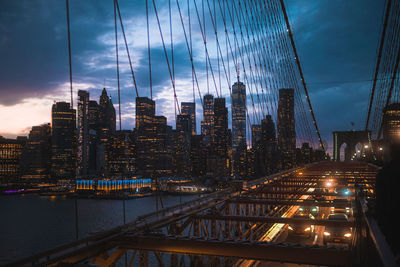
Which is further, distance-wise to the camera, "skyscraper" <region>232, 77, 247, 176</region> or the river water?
the river water

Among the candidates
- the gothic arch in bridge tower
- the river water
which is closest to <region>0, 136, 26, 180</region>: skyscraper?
the river water

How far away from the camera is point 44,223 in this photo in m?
52.7

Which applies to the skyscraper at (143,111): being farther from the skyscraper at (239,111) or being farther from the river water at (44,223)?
the river water at (44,223)

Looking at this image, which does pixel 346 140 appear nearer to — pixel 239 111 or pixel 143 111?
pixel 239 111

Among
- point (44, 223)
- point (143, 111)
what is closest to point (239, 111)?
point (143, 111)

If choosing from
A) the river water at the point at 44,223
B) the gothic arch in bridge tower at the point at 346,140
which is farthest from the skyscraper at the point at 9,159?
the gothic arch in bridge tower at the point at 346,140

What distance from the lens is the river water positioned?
4272 cm

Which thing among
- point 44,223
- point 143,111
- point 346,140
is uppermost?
point 143,111

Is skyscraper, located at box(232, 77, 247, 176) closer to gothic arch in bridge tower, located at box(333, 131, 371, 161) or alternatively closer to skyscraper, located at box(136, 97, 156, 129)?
skyscraper, located at box(136, 97, 156, 129)

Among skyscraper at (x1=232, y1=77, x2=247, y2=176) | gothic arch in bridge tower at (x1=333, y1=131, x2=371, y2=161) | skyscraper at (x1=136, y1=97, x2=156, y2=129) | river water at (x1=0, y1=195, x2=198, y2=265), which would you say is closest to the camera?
skyscraper at (x1=136, y1=97, x2=156, y2=129)

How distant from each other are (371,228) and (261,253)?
2317 mm

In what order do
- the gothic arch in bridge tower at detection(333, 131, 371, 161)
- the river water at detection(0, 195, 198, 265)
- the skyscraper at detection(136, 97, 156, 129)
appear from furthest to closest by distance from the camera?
the gothic arch in bridge tower at detection(333, 131, 371, 161)
the river water at detection(0, 195, 198, 265)
the skyscraper at detection(136, 97, 156, 129)

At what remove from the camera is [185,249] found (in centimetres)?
511

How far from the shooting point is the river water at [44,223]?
42.7 metres
